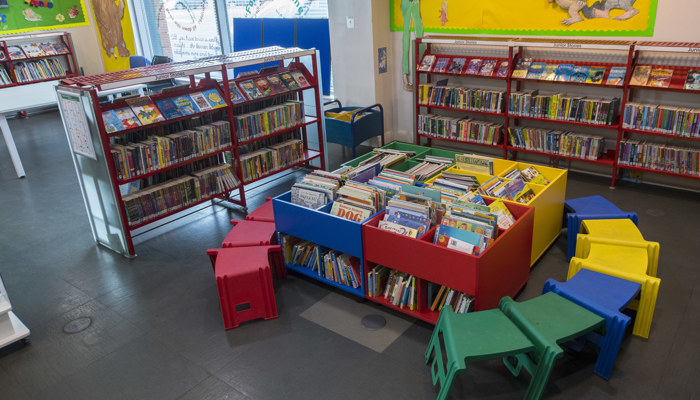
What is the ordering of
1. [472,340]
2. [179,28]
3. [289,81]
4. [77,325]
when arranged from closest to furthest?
[472,340]
[77,325]
[289,81]
[179,28]

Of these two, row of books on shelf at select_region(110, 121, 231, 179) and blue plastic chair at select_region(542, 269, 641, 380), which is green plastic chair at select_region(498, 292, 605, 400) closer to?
blue plastic chair at select_region(542, 269, 641, 380)

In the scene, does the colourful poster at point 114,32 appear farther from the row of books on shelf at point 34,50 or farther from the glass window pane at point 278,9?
the glass window pane at point 278,9

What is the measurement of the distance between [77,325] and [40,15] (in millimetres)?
9429

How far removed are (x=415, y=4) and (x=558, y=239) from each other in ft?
13.4

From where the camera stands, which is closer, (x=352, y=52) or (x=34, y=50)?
(x=352, y=52)

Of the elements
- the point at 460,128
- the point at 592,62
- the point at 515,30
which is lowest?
the point at 460,128

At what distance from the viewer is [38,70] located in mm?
10742

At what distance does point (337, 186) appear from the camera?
459 cm

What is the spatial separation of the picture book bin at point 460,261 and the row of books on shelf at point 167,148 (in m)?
2.45

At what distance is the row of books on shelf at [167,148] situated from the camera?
196 inches

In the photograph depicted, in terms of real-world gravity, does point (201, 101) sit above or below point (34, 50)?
below

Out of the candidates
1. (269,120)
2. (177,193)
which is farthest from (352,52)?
(177,193)

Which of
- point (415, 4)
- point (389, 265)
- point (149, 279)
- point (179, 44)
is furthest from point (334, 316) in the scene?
point (179, 44)

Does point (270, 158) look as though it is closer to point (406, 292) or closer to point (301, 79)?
point (301, 79)
